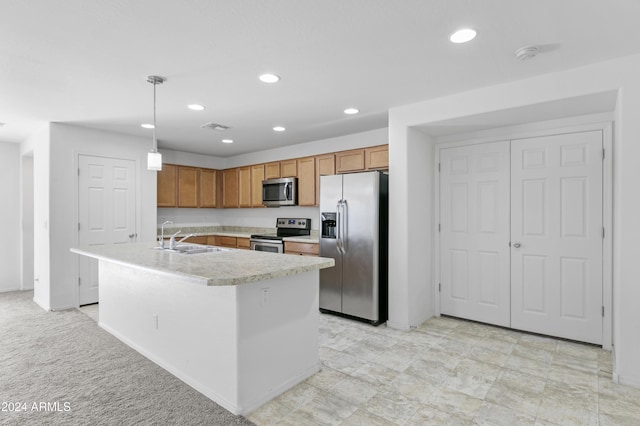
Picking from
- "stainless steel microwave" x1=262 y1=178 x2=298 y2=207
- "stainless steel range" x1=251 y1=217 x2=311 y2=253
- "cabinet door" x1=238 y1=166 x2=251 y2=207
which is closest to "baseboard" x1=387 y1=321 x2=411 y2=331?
"stainless steel range" x1=251 y1=217 x2=311 y2=253

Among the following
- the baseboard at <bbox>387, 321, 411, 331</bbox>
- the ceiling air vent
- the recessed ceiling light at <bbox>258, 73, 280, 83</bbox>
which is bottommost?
the baseboard at <bbox>387, 321, 411, 331</bbox>

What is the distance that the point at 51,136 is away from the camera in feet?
14.1

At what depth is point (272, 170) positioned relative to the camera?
5852mm

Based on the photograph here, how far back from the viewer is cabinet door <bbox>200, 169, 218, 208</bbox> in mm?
6448

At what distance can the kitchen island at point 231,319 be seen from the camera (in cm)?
219

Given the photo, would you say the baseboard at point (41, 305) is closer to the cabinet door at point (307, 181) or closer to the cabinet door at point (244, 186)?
the cabinet door at point (244, 186)

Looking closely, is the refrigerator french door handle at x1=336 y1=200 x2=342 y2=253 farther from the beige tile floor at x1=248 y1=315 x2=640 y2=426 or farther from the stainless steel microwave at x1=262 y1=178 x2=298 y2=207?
the stainless steel microwave at x1=262 y1=178 x2=298 y2=207

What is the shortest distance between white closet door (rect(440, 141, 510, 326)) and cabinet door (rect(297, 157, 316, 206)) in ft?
6.14

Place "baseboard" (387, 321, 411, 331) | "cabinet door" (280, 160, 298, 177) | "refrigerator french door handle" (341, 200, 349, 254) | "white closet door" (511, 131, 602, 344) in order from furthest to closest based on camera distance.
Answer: "cabinet door" (280, 160, 298, 177), "refrigerator french door handle" (341, 200, 349, 254), "baseboard" (387, 321, 411, 331), "white closet door" (511, 131, 602, 344)

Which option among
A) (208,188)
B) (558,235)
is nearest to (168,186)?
(208,188)

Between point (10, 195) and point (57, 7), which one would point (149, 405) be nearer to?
point (57, 7)

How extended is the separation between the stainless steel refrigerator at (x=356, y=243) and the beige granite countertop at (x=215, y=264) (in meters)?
1.31

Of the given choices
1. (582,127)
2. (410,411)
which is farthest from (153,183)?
(582,127)

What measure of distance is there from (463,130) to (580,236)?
1.50m
